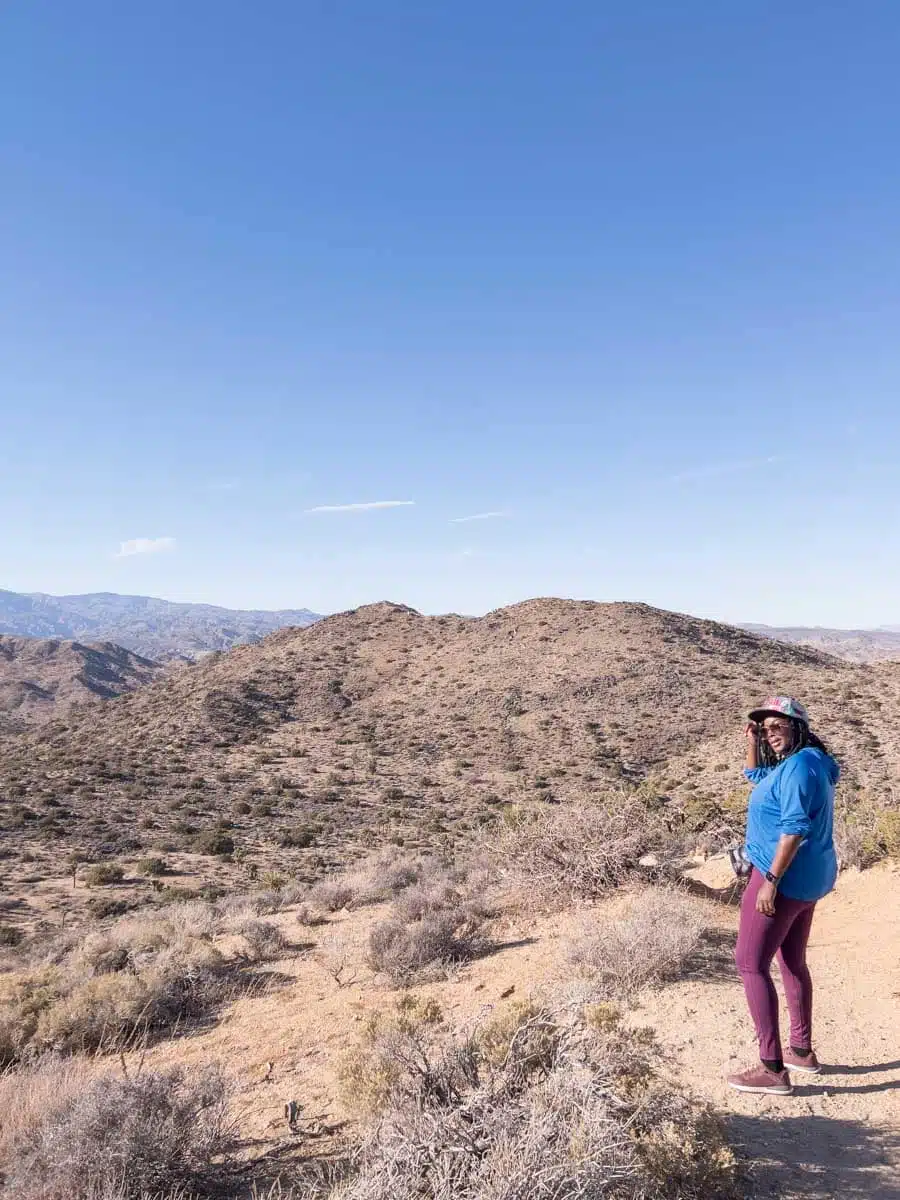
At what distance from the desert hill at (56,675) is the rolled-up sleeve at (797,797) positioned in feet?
270

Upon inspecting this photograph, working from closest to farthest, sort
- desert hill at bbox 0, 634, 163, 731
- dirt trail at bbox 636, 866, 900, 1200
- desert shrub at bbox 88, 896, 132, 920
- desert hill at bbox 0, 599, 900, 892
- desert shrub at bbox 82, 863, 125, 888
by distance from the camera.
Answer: dirt trail at bbox 636, 866, 900, 1200 → desert shrub at bbox 88, 896, 132, 920 → desert shrub at bbox 82, 863, 125, 888 → desert hill at bbox 0, 599, 900, 892 → desert hill at bbox 0, 634, 163, 731

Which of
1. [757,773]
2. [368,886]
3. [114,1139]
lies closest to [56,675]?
[368,886]

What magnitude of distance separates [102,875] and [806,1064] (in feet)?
65.7

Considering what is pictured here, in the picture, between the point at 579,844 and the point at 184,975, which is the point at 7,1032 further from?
the point at 579,844

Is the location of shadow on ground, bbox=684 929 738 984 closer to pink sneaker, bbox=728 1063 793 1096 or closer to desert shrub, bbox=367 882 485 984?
pink sneaker, bbox=728 1063 793 1096

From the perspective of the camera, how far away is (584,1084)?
2980 mm

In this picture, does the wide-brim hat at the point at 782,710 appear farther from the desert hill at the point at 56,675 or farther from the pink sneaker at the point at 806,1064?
the desert hill at the point at 56,675

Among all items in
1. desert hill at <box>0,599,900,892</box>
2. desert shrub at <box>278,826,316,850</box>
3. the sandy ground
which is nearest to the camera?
the sandy ground

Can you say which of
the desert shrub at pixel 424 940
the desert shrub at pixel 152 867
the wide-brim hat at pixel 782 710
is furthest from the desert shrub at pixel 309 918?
the desert shrub at pixel 152 867

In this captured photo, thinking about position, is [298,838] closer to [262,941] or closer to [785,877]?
[262,941]

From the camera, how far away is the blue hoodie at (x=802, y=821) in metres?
3.68

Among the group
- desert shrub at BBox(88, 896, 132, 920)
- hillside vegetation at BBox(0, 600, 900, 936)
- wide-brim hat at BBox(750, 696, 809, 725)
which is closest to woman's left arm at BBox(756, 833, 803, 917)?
wide-brim hat at BBox(750, 696, 809, 725)

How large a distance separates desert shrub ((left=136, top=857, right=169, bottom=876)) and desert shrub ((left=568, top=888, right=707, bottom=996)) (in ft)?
58.0

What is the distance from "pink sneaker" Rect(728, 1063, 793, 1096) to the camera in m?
3.88
